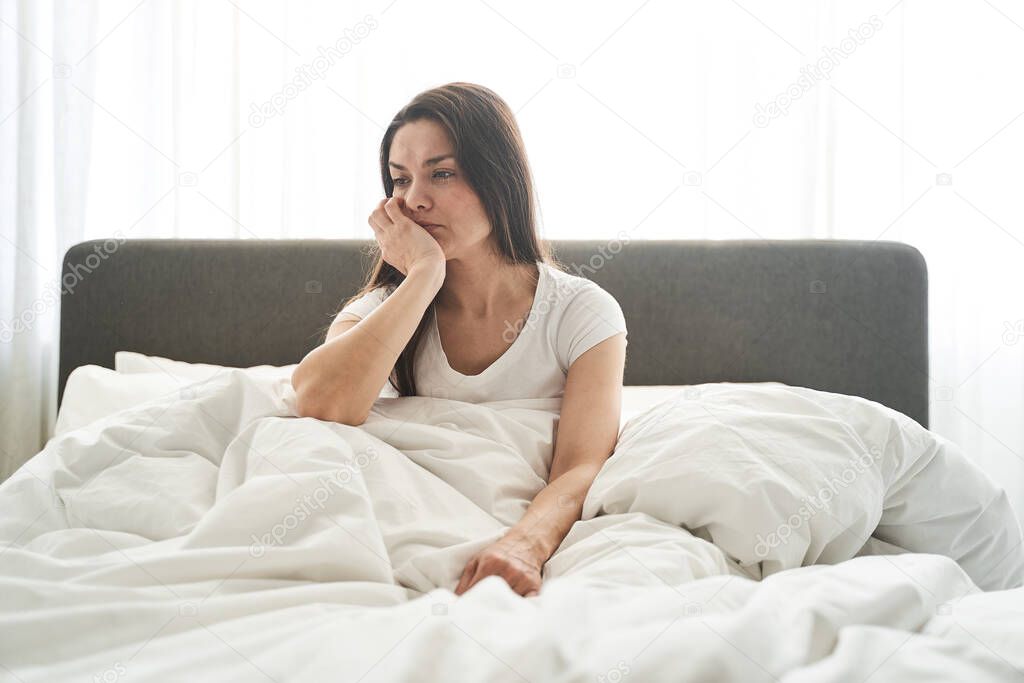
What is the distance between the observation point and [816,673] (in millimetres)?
609

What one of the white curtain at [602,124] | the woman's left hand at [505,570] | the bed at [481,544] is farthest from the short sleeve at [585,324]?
the white curtain at [602,124]

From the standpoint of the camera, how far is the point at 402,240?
1.40 meters

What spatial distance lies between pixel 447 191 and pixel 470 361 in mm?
293

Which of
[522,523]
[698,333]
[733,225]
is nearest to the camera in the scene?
[522,523]

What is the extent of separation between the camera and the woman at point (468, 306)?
126cm

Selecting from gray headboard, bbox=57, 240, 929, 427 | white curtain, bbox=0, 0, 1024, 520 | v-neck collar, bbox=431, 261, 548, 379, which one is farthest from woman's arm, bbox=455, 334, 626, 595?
white curtain, bbox=0, 0, 1024, 520

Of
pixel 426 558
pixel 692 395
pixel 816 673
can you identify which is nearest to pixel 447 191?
pixel 692 395

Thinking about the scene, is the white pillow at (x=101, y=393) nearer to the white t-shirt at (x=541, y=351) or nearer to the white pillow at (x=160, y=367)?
the white pillow at (x=160, y=367)

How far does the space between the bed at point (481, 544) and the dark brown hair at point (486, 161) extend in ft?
0.95

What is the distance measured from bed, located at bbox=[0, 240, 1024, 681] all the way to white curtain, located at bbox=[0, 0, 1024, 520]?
2.38 feet

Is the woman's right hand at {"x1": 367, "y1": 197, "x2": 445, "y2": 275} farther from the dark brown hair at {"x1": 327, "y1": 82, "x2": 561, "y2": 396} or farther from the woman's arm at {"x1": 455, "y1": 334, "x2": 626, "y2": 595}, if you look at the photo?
the woman's arm at {"x1": 455, "y1": 334, "x2": 626, "y2": 595}

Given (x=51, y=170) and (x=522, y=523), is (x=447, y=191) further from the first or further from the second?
(x=51, y=170)

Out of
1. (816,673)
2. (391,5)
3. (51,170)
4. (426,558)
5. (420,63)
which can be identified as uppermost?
(391,5)

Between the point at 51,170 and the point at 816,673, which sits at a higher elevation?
A: the point at 51,170
